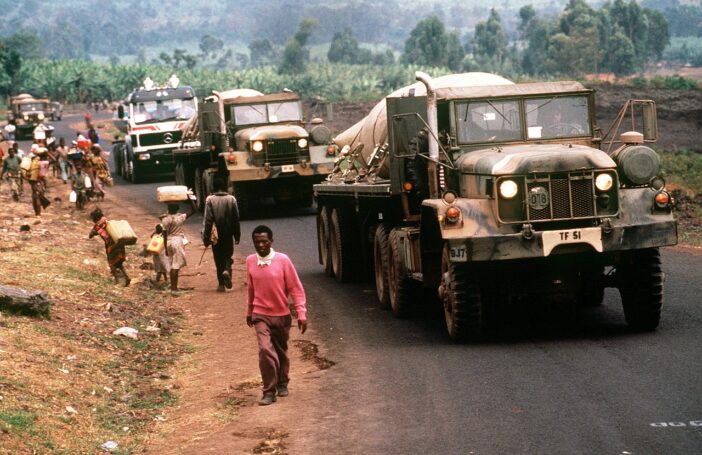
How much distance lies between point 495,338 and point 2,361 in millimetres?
4944

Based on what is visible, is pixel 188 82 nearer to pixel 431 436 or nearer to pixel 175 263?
pixel 175 263

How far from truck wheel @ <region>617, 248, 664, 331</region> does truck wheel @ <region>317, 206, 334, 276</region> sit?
717 centimetres

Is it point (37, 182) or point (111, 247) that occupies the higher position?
point (37, 182)

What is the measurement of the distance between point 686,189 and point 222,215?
672 inches

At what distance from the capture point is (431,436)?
9.56 m

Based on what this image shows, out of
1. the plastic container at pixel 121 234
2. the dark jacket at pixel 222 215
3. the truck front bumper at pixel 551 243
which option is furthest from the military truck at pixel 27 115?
the truck front bumper at pixel 551 243

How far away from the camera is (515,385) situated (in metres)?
11.1

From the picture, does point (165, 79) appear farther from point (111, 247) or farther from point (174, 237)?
point (174, 237)

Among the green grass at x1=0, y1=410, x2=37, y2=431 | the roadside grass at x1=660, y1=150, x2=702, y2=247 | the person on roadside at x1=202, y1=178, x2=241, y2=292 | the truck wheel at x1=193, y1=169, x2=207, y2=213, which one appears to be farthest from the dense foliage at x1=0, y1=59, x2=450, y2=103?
the green grass at x1=0, y1=410, x2=37, y2=431

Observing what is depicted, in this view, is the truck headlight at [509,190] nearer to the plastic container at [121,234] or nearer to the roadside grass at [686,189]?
the plastic container at [121,234]

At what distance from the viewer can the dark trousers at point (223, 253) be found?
60.4ft

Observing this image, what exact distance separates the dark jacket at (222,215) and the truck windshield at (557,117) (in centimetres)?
544

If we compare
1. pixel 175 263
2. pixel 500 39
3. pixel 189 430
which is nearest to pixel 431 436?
pixel 189 430

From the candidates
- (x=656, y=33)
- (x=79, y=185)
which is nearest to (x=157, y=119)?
(x=79, y=185)
